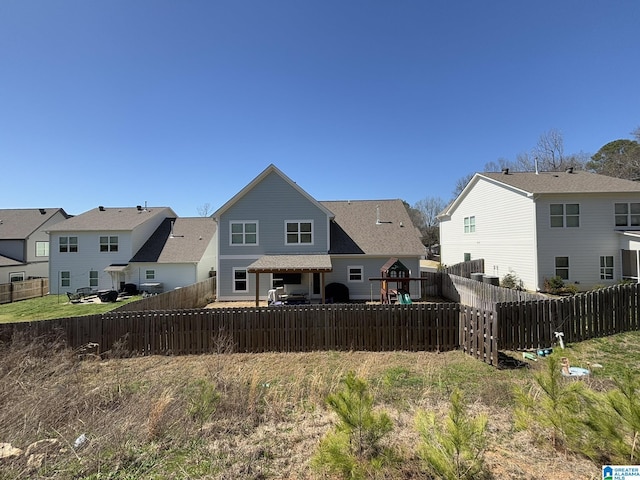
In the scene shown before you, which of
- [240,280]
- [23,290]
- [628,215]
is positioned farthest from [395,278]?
[23,290]

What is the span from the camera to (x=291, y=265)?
1669cm

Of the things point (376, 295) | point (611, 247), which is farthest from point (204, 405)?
point (611, 247)

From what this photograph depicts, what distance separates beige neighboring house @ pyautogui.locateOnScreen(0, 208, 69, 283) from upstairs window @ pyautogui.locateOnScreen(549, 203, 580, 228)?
38452 mm

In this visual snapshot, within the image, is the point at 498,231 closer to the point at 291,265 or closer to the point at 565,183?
the point at 565,183

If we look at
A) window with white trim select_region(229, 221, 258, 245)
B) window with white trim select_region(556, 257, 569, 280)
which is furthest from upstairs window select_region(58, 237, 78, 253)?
window with white trim select_region(556, 257, 569, 280)

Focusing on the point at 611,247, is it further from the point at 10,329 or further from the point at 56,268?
the point at 56,268

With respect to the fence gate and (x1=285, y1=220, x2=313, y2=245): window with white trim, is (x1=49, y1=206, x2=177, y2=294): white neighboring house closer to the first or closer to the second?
(x1=285, y1=220, x2=313, y2=245): window with white trim

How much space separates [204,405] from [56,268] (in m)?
26.9

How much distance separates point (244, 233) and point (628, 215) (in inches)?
933

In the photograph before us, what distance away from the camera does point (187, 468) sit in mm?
3520

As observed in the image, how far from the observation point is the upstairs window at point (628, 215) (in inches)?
709

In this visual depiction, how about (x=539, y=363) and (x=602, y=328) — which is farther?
(x=602, y=328)

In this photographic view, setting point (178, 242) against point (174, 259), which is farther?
point (178, 242)
